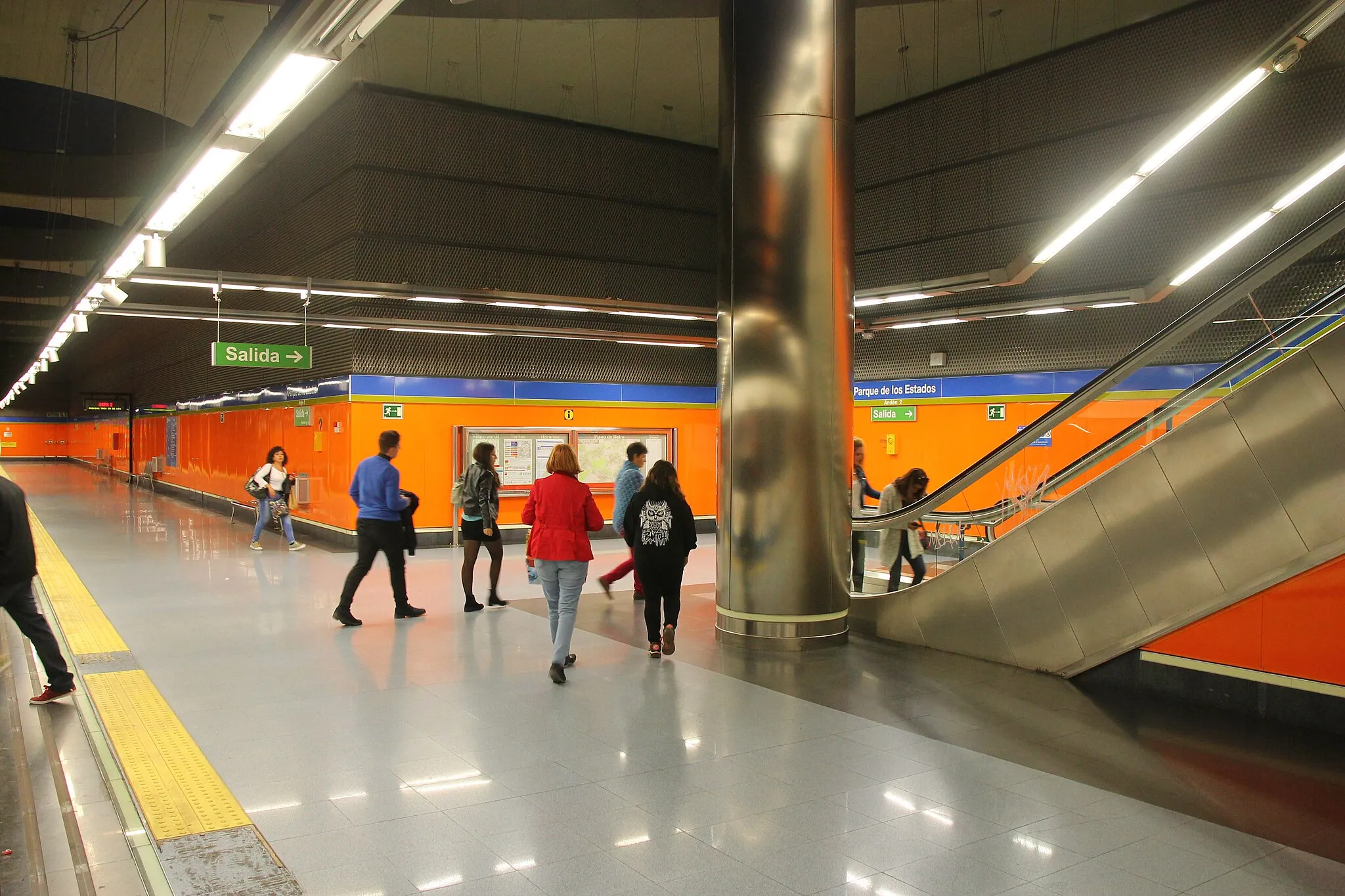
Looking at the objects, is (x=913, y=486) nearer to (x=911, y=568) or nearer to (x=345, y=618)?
(x=911, y=568)

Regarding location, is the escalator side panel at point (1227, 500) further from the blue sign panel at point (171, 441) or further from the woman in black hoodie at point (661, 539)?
the blue sign panel at point (171, 441)

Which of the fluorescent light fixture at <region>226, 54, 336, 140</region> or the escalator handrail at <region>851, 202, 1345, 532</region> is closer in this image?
the fluorescent light fixture at <region>226, 54, 336, 140</region>

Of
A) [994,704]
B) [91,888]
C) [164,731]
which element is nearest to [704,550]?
[994,704]

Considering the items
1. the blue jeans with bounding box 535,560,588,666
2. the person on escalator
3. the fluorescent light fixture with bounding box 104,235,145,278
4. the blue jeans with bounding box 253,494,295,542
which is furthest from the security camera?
the person on escalator

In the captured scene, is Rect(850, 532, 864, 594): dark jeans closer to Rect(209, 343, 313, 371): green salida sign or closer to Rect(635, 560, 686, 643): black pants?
Rect(635, 560, 686, 643): black pants

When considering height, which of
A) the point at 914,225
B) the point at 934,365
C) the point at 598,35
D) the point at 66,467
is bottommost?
the point at 66,467

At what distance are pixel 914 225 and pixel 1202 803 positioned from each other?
36.8ft

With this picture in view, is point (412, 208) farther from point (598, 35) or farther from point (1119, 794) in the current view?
point (1119, 794)

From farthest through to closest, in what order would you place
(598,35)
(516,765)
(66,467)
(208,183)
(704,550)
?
(66,467) < (704,550) < (598,35) < (208,183) < (516,765)

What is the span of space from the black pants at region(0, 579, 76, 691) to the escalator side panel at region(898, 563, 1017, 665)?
225 inches

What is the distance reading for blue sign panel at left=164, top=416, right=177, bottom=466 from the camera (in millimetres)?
26441

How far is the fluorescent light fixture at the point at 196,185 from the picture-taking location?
5.48m

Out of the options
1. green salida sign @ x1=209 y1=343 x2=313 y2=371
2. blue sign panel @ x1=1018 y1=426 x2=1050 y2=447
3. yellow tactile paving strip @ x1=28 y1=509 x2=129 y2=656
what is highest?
green salida sign @ x1=209 y1=343 x2=313 y2=371

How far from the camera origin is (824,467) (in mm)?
7043
